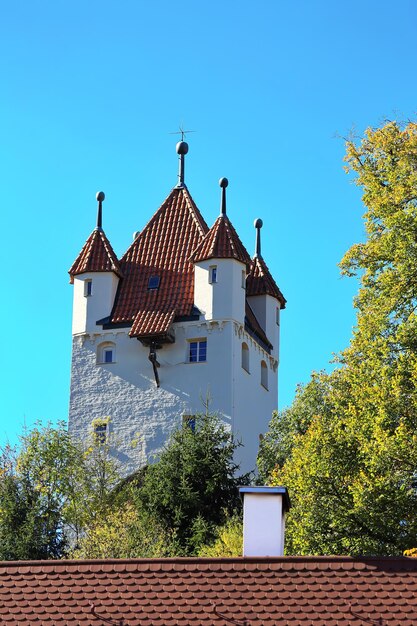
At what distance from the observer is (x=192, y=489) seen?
52.8 m

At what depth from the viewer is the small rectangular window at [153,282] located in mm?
68312

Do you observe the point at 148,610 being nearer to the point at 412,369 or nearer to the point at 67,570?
the point at 67,570

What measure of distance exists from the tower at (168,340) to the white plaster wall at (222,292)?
0.04 metres

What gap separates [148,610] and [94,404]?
147 feet

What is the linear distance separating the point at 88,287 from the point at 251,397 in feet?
→ 25.4

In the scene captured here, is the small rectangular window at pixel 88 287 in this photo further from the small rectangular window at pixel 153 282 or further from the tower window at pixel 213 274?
the tower window at pixel 213 274

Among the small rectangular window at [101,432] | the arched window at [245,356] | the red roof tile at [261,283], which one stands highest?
the red roof tile at [261,283]

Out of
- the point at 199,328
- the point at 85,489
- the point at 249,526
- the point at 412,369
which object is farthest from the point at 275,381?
the point at 249,526

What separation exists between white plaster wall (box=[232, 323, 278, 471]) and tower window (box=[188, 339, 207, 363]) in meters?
1.21

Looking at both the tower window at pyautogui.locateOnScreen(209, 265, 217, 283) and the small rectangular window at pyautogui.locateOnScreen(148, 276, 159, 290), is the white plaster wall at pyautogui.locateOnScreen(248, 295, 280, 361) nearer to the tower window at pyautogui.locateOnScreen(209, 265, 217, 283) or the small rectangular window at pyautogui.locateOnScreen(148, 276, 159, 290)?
the small rectangular window at pyautogui.locateOnScreen(148, 276, 159, 290)

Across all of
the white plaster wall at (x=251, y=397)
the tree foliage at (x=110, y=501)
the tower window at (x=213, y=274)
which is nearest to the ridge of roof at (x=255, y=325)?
the white plaster wall at (x=251, y=397)

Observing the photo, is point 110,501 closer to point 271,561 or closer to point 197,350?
point 197,350

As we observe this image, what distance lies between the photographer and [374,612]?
2156cm

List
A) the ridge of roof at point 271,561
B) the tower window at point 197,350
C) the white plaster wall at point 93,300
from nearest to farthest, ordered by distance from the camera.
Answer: the ridge of roof at point 271,561 < the tower window at point 197,350 < the white plaster wall at point 93,300
